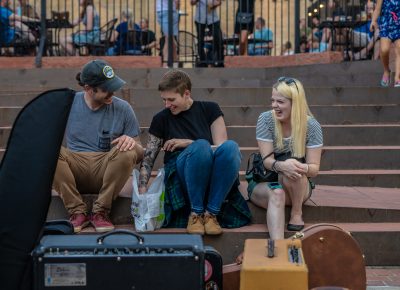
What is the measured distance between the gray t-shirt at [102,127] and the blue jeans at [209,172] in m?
0.59

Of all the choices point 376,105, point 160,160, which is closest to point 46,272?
point 160,160

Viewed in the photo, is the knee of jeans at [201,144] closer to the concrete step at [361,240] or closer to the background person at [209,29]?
the concrete step at [361,240]

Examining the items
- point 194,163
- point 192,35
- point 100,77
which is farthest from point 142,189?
point 192,35

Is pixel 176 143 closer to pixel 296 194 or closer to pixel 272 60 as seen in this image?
pixel 296 194

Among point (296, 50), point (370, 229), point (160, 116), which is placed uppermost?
point (296, 50)

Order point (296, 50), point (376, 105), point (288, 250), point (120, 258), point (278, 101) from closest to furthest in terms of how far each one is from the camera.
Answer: point (120, 258)
point (288, 250)
point (278, 101)
point (376, 105)
point (296, 50)

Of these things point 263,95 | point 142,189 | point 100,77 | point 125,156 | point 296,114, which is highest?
point 100,77

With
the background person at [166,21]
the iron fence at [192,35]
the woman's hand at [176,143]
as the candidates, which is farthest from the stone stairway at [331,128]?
the background person at [166,21]

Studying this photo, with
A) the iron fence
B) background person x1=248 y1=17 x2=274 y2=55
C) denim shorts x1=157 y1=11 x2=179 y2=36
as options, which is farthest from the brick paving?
background person x1=248 y1=17 x2=274 y2=55

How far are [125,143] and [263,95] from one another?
373 centimetres

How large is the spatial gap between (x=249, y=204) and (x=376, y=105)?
3289mm

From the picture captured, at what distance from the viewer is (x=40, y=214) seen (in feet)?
12.5

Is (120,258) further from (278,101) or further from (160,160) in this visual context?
(160,160)

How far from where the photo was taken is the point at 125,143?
5.41m
